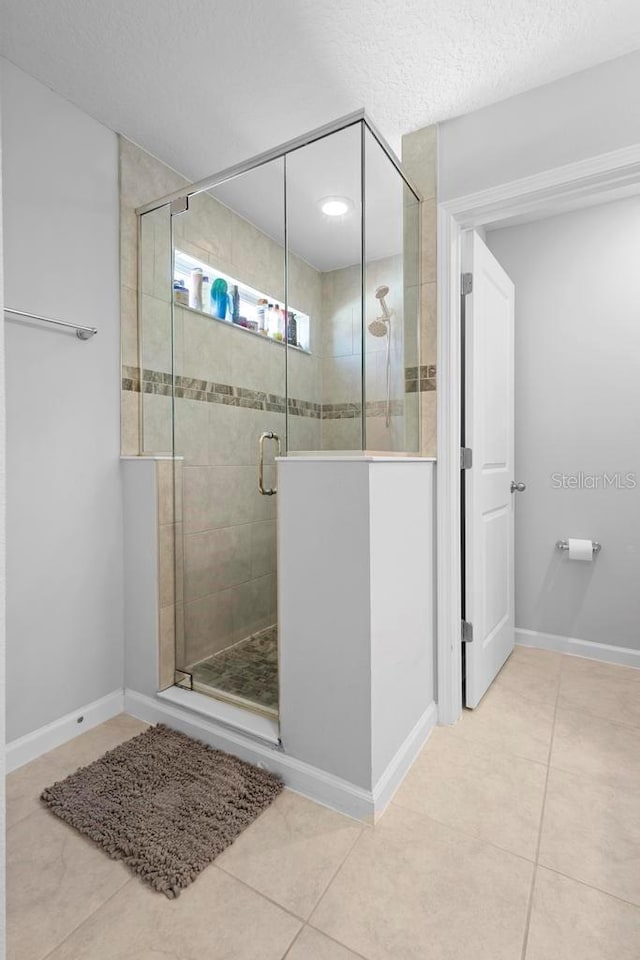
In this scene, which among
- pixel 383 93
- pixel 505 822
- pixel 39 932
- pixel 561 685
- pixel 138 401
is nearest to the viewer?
pixel 39 932

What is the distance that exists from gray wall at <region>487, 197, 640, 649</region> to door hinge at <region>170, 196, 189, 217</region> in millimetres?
1798

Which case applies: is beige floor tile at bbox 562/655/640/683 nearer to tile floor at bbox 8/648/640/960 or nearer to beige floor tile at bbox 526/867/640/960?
tile floor at bbox 8/648/640/960

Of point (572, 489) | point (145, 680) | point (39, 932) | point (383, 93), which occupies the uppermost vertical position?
point (383, 93)

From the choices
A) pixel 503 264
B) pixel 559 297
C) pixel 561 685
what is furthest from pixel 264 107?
pixel 561 685

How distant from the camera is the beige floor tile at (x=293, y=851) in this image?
1240mm

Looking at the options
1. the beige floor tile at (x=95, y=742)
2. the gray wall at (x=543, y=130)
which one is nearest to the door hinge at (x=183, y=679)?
the beige floor tile at (x=95, y=742)

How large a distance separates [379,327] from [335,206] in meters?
0.43

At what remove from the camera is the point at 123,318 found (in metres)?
2.10

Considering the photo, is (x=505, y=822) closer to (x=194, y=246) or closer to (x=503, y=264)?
(x=194, y=246)

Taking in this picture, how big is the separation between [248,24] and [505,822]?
2589 mm

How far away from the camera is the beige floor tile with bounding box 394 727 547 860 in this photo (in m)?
1.43

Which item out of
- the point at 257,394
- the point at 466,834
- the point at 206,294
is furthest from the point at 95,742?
the point at 206,294

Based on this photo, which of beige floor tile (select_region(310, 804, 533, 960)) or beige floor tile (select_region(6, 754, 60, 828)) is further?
beige floor tile (select_region(6, 754, 60, 828))

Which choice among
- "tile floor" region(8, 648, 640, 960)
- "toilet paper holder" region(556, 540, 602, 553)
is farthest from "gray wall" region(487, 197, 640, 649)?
"tile floor" region(8, 648, 640, 960)
